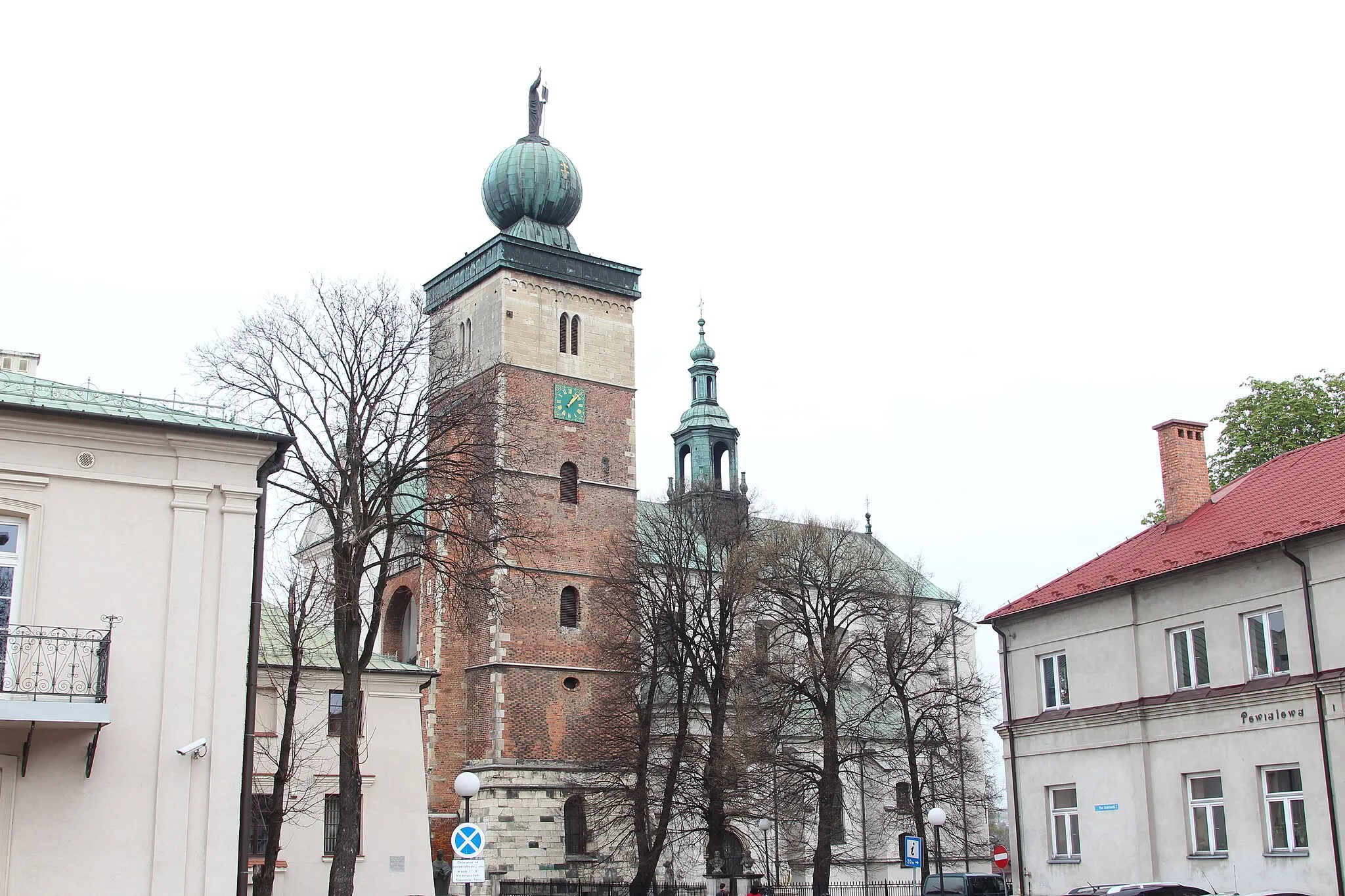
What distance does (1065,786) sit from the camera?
1043 inches

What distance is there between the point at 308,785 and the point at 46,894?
1577cm

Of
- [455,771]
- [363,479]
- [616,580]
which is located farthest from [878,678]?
[363,479]

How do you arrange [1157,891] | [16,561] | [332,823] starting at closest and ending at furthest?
1. [16,561]
2. [1157,891]
3. [332,823]

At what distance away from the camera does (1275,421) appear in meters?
38.5

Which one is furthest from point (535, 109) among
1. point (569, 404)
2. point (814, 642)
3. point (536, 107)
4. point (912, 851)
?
point (912, 851)

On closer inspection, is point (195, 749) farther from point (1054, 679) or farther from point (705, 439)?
point (705, 439)

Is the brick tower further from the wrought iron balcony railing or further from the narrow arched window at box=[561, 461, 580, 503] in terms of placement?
the wrought iron balcony railing

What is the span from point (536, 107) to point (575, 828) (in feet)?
88.0

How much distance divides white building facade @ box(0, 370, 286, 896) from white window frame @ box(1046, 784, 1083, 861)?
16701 mm

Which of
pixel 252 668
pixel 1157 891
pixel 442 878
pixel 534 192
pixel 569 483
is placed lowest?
pixel 442 878

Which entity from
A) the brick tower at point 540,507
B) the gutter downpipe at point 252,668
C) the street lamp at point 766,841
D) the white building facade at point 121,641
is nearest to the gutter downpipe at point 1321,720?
the gutter downpipe at point 252,668

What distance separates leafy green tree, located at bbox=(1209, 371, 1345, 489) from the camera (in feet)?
125

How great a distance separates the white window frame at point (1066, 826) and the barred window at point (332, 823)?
14.8 meters

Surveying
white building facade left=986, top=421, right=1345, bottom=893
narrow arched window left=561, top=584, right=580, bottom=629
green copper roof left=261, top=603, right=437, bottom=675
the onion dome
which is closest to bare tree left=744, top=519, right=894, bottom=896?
narrow arched window left=561, top=584, right=580, bottom=629
